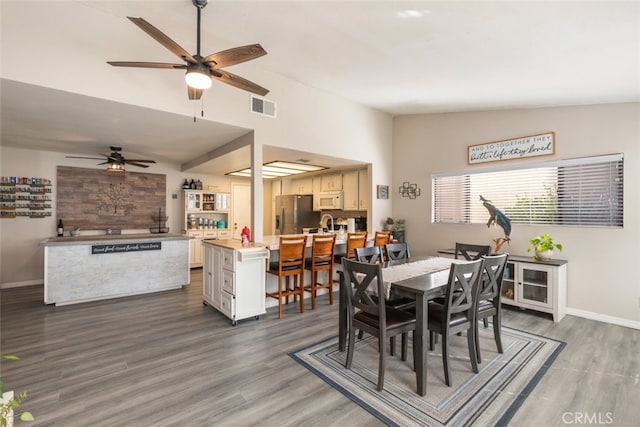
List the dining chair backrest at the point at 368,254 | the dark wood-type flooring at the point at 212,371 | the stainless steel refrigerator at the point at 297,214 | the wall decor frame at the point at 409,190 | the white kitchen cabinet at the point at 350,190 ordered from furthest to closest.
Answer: the stainless steel refrigerator at the point at 297,214 < the white kitchen cabinet at the point at 350,190 < the wall decor frame at the point at 409,190 < the dining chair backrest at the point at 368,254 < the dark wood-type flooring at the point at 212,371

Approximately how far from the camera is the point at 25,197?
528cm

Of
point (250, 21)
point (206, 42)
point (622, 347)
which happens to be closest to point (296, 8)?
point (250, 21)

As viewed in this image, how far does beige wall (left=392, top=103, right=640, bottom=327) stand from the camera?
3451 millimetres

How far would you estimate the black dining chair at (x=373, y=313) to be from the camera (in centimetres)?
223

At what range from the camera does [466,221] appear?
4.89 metres

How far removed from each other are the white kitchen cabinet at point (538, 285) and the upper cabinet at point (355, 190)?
2.65m

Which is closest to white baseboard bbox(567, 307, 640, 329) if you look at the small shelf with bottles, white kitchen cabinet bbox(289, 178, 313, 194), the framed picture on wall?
the framed picture on wall

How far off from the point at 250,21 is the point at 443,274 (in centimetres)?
316

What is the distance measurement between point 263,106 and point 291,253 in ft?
6.76

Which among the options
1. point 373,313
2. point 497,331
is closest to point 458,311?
point 373,313

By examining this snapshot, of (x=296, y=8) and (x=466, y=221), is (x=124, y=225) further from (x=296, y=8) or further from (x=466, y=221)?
(x=466, y=221)

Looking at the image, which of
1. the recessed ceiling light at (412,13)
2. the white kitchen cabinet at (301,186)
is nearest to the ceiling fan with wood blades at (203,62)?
the recessed ceiling light at (412,13)

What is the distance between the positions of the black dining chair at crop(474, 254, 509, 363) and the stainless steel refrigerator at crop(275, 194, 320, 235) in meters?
4.65

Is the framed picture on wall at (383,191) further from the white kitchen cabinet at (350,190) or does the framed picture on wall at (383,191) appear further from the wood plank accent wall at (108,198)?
the wood plank accent wall at (108,198)
